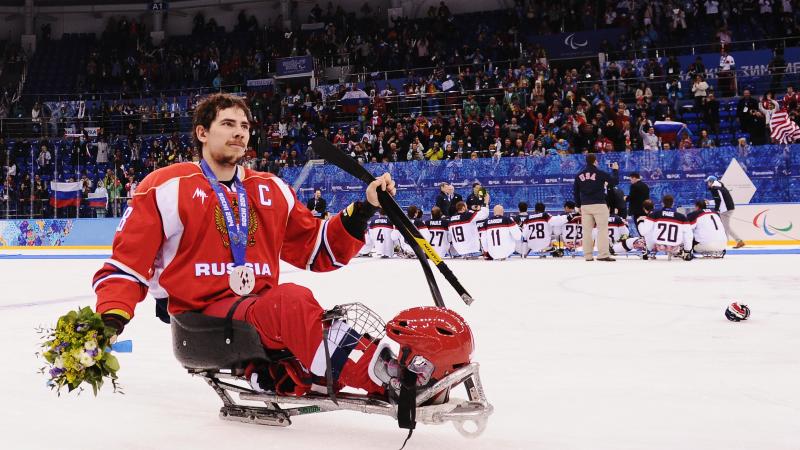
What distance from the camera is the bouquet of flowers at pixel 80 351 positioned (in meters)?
2.08

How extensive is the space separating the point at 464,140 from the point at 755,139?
19.9 feet

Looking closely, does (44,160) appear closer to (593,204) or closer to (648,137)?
(648,137)

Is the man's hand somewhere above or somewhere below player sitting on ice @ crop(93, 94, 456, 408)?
above

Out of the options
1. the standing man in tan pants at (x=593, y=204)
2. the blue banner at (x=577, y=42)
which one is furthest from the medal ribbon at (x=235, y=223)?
the blue banner at (x=577, y=42)

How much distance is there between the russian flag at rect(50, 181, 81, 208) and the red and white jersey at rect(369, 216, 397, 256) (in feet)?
28.0

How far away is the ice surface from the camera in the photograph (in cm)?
230

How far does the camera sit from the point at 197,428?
2477 millimetres

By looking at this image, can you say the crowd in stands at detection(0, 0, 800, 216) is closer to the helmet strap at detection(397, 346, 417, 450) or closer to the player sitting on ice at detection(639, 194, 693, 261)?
the player sitting on ice at detection(639, 194, 693, 261)

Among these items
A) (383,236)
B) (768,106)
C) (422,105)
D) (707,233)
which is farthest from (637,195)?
(422,105)

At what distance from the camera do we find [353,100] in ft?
70.2

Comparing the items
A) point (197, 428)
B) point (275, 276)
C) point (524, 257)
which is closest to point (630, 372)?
point (275, 276)

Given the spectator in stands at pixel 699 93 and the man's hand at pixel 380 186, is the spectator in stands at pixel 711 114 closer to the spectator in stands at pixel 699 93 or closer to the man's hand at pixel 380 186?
the spectator in stands at pixel 699 93

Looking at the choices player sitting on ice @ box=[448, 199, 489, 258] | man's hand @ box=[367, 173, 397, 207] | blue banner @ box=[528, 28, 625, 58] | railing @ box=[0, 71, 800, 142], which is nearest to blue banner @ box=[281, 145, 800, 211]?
player sitting on ice @ box=[448, 199, 489, 258]

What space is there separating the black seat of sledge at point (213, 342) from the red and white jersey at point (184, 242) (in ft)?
0.22
